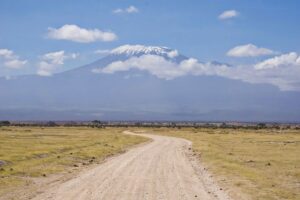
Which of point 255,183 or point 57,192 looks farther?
point 255,183

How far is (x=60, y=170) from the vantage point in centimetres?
3834

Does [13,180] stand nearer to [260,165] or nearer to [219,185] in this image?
[219,185]

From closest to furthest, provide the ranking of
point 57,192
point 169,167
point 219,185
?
point 57,192 → point 219,185 → point 169,167

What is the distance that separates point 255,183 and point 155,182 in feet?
19.3

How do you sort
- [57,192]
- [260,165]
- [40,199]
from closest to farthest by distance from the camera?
[40,199] → [57,192] → [260,165]

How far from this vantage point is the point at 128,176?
33.3m

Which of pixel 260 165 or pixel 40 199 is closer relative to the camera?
pixel 40 199

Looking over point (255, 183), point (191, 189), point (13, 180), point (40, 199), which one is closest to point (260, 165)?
point (255, 183)

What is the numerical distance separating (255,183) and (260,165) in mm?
15755

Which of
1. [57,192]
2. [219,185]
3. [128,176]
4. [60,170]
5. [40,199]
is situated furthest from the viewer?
[60,170]

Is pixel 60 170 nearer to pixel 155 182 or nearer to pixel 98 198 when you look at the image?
pixel 155 182

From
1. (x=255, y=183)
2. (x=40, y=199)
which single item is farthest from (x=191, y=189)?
(x=40, y=199)

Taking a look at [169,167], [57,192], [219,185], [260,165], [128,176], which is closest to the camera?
[57,192]

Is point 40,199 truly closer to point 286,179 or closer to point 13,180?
point 13,180
